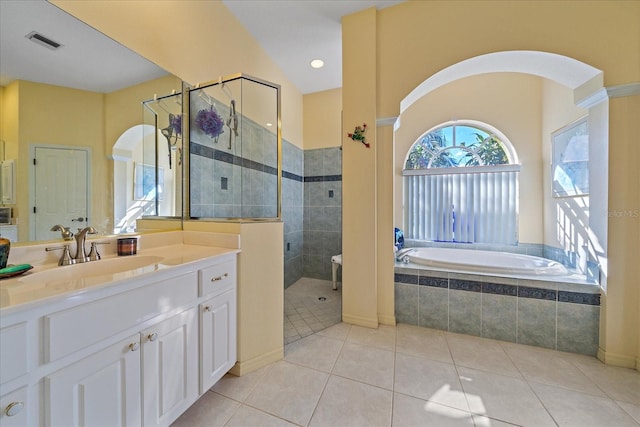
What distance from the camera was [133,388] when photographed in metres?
0.94

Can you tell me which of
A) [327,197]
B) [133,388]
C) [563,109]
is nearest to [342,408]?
[133,388]

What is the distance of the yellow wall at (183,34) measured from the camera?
4.51ft

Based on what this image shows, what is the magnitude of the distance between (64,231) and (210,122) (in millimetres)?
1287

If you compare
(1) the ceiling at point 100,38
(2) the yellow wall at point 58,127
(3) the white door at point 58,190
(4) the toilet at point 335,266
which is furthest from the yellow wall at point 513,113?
(3) the white door at point 58,190

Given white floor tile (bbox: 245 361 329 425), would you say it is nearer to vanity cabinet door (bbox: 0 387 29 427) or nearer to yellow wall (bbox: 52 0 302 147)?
vanity cabinet door (bbox: 0 387 29 427)

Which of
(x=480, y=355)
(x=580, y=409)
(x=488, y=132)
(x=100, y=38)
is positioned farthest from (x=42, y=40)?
(x=488, y=132)

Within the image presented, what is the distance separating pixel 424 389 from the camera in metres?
1.43

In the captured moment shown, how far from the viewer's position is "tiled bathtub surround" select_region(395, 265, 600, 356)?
5.86 feet

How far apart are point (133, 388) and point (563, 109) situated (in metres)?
4.11

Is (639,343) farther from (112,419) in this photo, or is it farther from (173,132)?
(173,132)

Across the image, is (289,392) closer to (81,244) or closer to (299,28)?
(81,244)

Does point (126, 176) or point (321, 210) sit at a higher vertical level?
point (126, 176)

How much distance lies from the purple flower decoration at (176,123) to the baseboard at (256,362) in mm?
1793

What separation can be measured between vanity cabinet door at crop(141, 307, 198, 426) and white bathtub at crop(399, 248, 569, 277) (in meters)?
2.01
